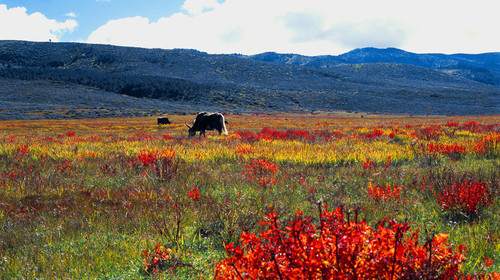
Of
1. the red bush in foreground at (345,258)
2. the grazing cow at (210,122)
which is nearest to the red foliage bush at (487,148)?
the red bush in foreground at (345,258)

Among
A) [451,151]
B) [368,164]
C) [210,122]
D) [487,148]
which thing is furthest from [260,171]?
[210,122]

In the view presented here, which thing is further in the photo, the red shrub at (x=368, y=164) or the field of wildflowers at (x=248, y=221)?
the red shrub at (x=368, y=164)

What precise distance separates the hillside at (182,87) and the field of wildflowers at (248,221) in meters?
58.3

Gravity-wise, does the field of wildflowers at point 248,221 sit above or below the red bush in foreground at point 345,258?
below

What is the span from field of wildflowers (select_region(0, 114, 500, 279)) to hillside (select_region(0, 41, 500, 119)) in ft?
191

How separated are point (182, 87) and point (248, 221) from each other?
9703 centimetres

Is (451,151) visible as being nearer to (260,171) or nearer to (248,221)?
(260,171)

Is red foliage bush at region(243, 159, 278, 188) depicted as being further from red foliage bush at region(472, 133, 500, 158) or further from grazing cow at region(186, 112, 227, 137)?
grazing cow at region(186, 112, 227, 137)

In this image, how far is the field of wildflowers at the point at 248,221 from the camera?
1.62m

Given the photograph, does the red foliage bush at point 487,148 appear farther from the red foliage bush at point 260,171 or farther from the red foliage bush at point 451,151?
the red foliage bush at point 260,171

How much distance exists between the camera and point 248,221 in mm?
3547

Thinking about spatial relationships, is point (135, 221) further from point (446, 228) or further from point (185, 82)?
point (185, 82)

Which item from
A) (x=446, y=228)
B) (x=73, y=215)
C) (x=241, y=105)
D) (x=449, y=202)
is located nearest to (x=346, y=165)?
(x=449, y=202)

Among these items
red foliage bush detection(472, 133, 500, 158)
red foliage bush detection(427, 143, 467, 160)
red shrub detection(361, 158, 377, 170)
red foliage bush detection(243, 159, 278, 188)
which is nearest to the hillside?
red foliage bush detection(243, 159, 278, 188)
